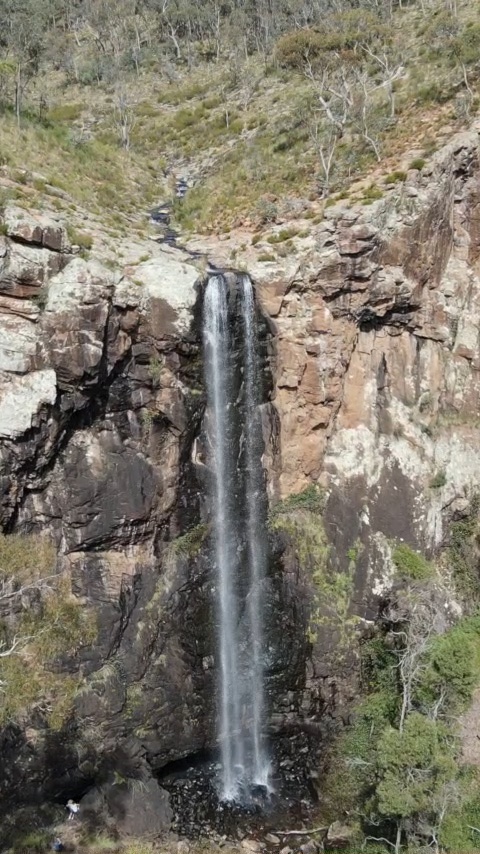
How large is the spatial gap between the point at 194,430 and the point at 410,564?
10.2 metres

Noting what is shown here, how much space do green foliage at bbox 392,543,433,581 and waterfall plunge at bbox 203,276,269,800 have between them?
17.9 ft

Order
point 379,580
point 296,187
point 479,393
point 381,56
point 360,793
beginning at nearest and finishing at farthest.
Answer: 1. point 360,793
2. point 379,580
3. point 479,393
4. point 296,187
5. point 381,56

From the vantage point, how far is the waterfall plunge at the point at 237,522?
21047mm

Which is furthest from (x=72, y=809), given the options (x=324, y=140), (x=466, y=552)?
(x=324, y=140)

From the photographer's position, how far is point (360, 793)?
60.7ft

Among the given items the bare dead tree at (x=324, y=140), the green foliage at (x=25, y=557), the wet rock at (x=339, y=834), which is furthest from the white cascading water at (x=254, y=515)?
the bare dead tree at (x=324, y=140)

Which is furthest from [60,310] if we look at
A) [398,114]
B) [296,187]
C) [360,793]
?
[398,114]

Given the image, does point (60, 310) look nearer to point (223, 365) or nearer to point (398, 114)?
point (223, 365)

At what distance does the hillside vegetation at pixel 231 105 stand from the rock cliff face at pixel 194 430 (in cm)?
383

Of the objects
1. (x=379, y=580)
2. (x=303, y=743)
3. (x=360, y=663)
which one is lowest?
(x=303, y=743)

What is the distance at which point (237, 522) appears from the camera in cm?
2236

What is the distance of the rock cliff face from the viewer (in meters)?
19.0

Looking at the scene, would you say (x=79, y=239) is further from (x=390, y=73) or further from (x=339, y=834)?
(x=390, y=73)

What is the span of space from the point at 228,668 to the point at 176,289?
1451cm
